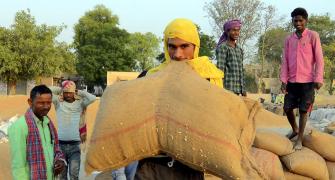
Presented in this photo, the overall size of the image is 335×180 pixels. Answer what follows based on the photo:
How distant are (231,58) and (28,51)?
29354mm

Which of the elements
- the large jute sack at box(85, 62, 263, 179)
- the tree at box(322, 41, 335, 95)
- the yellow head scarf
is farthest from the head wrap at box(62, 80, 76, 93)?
the tree at box(322, 41, 335, 95)

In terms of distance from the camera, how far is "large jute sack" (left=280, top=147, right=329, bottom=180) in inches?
198

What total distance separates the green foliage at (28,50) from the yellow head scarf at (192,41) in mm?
30665

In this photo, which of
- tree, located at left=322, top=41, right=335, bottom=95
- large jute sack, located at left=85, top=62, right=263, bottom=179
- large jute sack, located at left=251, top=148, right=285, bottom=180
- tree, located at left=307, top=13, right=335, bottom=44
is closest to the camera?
large jute sack, located at left=85, top=62, right=263, bottom=179

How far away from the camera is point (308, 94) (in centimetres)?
530

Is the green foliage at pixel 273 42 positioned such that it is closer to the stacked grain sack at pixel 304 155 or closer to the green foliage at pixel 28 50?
the green foliage at pixel 28 50

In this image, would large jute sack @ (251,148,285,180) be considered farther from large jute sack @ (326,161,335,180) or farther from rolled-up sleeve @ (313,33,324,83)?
rolled-up sleeve @ (313,33,324,83)

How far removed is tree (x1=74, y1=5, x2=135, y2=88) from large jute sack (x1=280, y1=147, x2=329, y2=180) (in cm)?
3987

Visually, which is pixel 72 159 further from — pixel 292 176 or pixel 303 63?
pixel 303 63

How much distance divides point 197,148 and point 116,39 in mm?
43301

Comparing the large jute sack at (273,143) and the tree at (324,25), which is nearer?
the large jute sack at (273,143)

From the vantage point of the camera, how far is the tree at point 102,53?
44625mm

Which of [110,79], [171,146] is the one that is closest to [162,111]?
[171,146]

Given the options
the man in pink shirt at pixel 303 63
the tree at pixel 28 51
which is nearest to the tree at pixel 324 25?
the tree at pixel 28 51
